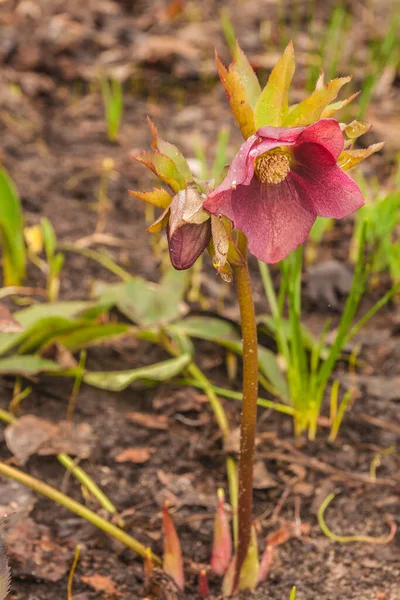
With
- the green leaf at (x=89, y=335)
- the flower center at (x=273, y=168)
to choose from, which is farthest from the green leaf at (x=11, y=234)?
the flower center at (x=273, y=168)

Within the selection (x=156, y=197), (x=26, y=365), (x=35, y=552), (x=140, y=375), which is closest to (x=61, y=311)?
(x=26, y=365)

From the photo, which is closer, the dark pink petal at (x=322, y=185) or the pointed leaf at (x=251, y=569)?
the dark pink petal at (x=322, y=185)

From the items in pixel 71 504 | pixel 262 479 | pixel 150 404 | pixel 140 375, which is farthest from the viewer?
pixel 150 404

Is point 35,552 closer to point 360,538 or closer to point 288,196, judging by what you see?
point 360,538

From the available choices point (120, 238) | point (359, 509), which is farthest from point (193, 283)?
point (359, 509)

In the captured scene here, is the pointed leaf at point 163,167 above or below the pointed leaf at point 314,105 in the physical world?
below

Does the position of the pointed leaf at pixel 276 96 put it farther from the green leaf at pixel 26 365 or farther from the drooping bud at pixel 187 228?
the green leaf at pixel 26 365
